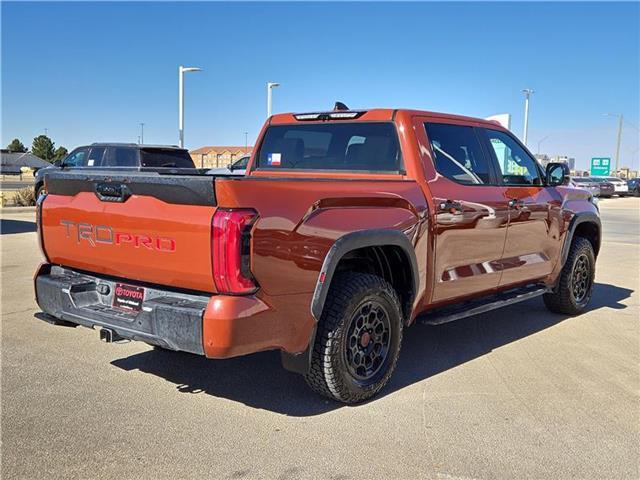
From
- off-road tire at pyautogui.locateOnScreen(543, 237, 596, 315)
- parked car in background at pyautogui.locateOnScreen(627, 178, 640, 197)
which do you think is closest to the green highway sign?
parked car in background at pyautogui.locateOnScreen(627, 178, 640, 197)

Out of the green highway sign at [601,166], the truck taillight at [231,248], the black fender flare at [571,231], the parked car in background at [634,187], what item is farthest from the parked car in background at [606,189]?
the truck taillight at [231,248]

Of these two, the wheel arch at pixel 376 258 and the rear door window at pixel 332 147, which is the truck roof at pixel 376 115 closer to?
the rear door window at pixel 332 147

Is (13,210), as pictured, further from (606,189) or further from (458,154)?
(606,189)

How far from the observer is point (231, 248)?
321 centimetres

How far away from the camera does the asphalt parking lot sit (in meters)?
3.28

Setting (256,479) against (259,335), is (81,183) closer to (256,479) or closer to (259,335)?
(259,335)

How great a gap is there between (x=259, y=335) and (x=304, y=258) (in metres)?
0.51

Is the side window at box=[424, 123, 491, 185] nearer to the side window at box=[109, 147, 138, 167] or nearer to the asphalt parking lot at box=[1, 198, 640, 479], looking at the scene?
the asphalt parking lot at box=[1, 198, 640, 479]

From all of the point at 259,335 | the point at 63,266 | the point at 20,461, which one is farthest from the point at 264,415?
the point at 63,266

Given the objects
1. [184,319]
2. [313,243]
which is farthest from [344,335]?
[184,319]

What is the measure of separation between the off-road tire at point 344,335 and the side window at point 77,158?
13.5 metres

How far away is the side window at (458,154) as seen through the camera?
4.96 metres

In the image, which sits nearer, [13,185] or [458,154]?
[458,154]

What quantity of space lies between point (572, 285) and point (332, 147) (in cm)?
326
